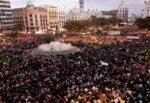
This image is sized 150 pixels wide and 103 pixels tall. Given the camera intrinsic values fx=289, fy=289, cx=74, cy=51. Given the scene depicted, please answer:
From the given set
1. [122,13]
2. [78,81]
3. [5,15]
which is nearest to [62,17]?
[5,15]

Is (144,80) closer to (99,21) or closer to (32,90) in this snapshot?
(32,90)

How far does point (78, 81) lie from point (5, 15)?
271 ft

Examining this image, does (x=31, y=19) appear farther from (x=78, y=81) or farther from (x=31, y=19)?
(x=78, y=81)

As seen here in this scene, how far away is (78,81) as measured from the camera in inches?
720

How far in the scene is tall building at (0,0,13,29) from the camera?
93688 mm

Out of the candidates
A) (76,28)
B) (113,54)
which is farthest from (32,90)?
(76,28)

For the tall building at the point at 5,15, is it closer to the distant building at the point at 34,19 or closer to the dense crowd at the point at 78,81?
the distant building at the point at 34,19

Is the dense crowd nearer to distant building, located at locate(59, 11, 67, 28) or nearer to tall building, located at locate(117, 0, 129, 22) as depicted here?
distant building, located at locate(59, 11, 67, 28)

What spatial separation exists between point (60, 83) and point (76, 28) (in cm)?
6317

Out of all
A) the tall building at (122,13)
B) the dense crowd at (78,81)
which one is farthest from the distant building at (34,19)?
the tall building at (122,13)

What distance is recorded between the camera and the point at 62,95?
52.3 ft

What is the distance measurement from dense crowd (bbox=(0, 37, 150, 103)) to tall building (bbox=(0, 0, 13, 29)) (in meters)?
70.2

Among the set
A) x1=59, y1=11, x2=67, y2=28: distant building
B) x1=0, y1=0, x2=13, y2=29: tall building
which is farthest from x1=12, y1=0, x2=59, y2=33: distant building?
x1=59, y1=11, x2=67, y2=28: distant building

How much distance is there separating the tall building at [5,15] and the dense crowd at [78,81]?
7021cm
